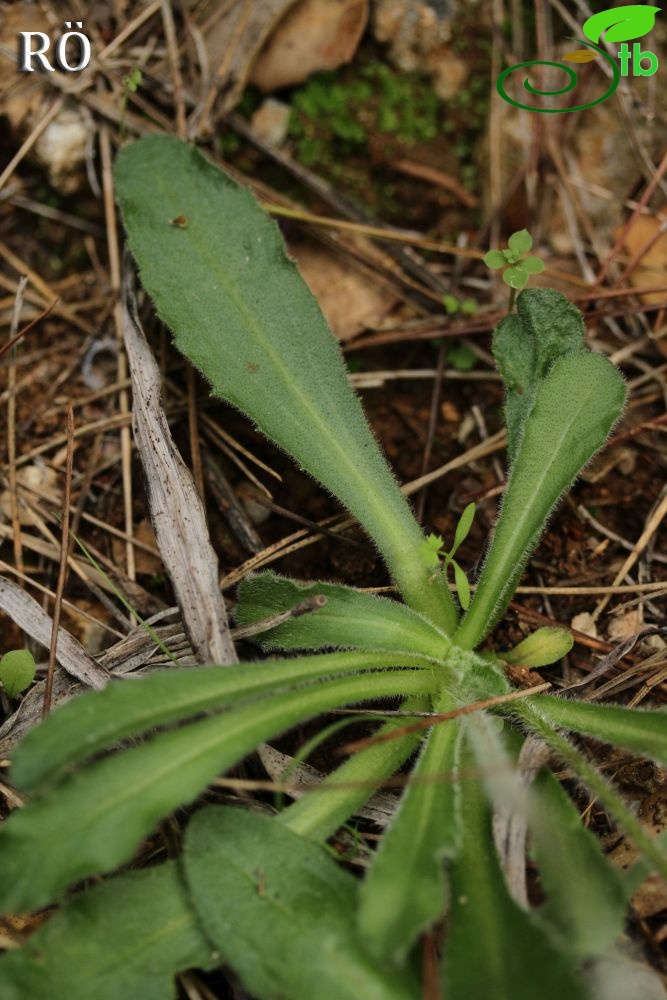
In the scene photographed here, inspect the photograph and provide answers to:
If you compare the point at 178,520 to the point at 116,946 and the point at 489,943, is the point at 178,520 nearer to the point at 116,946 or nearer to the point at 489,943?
the point at 116,946

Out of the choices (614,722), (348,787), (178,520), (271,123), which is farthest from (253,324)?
(614,722)

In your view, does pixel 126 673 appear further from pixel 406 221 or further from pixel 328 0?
pixel 328 0

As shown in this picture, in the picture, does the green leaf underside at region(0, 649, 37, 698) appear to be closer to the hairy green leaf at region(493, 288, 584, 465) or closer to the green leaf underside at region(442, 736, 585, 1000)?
the green leaf underside at region(442, 736, 585, 1000)

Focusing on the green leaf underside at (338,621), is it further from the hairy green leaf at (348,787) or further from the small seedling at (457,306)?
the small seedling at (457,306)

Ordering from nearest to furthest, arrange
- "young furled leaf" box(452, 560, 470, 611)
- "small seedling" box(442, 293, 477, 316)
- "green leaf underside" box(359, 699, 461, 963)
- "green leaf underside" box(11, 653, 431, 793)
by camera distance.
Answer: "green leaf underside" box(359, 699, 461, 963), "green leaf underside" box(11, 653, 431, 793), "young furled leaf" box(452, 560, 470, 611), "small seedling" box(442, 293, 477, 316)

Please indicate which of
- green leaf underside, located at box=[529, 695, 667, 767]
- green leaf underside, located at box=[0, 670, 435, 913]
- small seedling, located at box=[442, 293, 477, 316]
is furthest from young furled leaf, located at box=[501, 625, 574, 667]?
Answer: small seedling, located at box=[442, 293, 477, 316]

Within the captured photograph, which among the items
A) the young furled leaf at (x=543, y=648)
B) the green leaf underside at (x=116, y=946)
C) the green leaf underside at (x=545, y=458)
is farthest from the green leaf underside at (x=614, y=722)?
the green leaf underside at (x=116, y=946)

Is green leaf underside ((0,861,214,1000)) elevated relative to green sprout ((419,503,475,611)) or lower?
lower
